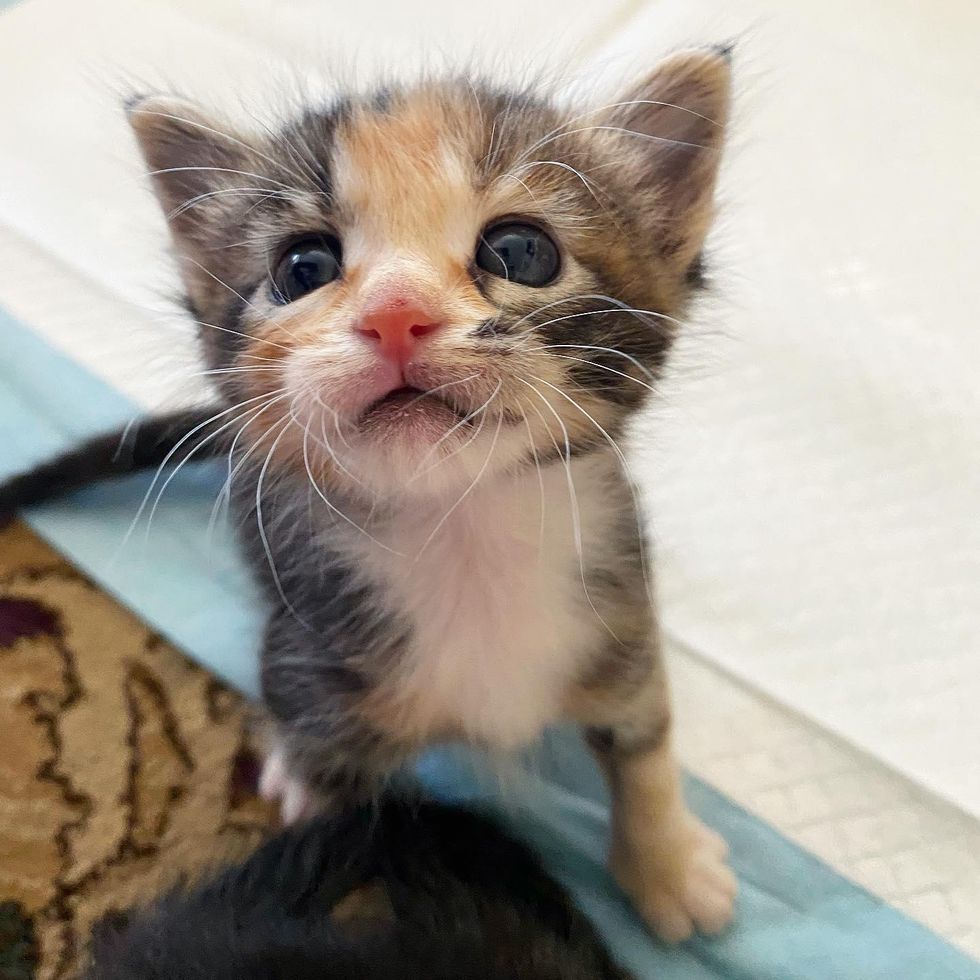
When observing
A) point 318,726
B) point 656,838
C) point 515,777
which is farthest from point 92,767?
point 656,838

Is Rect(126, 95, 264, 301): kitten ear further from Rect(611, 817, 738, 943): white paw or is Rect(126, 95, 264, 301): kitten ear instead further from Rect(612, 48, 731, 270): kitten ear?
Rect(611, 817, 738, 943): white paw

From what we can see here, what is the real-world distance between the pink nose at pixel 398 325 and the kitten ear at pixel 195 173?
26cm

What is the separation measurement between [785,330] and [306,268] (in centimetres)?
77

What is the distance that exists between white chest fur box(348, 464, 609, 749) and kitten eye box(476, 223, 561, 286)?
16 cm

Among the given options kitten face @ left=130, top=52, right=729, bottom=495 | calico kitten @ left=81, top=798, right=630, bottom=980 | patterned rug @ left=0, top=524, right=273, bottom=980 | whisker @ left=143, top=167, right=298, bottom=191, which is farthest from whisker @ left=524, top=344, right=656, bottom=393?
patterned rug @ left=0, top=524, right=273, bottom=980

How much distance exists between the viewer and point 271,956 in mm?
682

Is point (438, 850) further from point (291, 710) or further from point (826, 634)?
A: point (826, 634)

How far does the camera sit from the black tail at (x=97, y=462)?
1.10 meters

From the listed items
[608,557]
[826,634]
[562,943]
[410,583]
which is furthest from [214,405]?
[826,634]

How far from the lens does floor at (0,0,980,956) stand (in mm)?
969

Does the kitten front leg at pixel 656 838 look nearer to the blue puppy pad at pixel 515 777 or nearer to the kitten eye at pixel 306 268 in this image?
the blue puppy pad at pixel 515 777

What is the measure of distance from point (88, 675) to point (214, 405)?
17.1 inches

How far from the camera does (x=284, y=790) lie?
97cm

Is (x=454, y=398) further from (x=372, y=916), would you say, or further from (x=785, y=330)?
(x=785, y=330)
